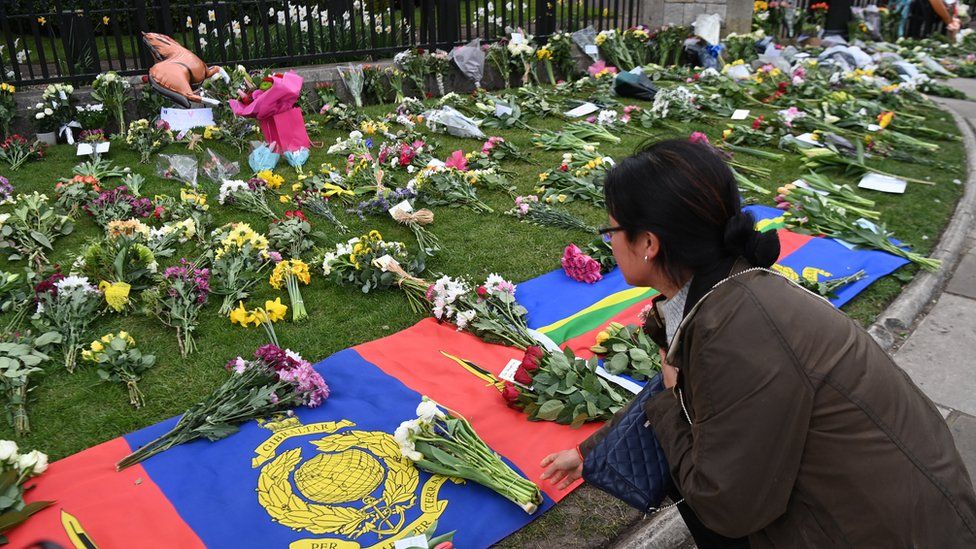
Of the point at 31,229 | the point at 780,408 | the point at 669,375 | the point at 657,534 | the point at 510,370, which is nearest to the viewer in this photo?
the point at 780,408

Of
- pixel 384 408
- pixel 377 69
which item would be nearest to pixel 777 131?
pixel 377 69

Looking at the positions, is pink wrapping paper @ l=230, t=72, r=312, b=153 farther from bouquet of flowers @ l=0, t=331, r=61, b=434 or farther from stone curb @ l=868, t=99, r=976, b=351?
stone curb @ l=868, t=99, r=976, b=351

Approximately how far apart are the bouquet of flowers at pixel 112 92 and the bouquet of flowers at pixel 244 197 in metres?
2.52

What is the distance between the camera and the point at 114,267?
172 inches

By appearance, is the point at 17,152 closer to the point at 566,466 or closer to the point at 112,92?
the point at 112,92

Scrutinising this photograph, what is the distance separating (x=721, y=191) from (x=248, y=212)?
182 inches

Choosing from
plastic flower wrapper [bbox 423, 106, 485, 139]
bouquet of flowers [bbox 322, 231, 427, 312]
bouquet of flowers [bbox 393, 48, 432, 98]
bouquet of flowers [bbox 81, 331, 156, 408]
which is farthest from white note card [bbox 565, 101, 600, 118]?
bouquet of flowers [bbox 81, 331, 156, 408]

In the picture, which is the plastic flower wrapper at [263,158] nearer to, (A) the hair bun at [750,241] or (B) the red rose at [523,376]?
(B) the red rose at [523,376]

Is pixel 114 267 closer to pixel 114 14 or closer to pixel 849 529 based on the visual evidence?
pixel 849 529

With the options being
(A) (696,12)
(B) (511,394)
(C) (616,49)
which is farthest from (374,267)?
(A) (696,12)

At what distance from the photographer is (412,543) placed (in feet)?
8.22

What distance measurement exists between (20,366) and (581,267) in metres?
3.15

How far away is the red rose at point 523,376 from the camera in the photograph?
3402 mm

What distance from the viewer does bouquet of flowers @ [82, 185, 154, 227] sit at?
541 centimetres
